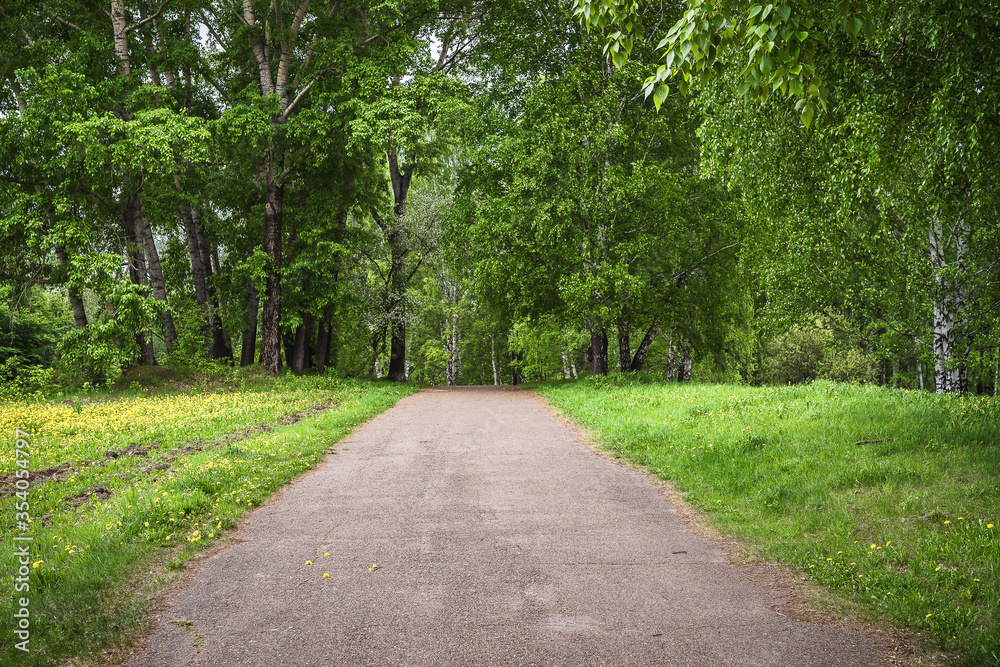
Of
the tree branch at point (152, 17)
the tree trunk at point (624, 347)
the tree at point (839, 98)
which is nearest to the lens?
the tree at point (839, 98)

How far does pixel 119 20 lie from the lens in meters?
19.5

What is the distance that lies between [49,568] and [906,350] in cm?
2606

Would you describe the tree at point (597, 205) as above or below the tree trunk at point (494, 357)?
above

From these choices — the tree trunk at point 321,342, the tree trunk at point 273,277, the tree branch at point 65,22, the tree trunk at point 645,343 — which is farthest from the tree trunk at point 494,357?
the tree branch at point 65,22

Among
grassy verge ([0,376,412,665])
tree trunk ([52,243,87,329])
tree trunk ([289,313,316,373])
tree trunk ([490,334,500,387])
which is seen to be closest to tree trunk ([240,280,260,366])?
tree trunk ([289,313,316,373])

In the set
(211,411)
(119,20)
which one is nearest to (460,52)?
(119,20)

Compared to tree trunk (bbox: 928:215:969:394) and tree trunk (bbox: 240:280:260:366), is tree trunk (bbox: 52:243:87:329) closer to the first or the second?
tree trunk (bbox: 240:280:260:366)

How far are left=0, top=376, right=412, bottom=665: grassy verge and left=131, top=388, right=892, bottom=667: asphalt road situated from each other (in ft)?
1.42

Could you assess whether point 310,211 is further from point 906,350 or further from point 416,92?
point 906,350

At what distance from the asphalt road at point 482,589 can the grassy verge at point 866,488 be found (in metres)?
0.47

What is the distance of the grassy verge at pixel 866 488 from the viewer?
424 centimetres

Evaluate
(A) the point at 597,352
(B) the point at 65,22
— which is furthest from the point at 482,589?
(B) the point at 65,22

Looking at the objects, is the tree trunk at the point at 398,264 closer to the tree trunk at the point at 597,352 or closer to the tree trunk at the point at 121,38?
the tree trunk at the point at 597,352

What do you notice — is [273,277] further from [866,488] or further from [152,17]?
[866,488]
